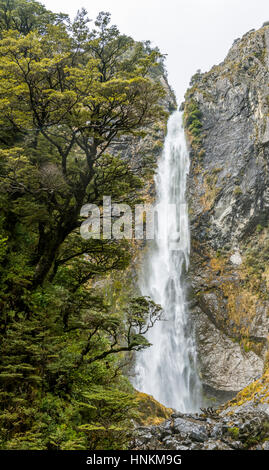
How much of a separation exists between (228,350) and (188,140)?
18.2 m

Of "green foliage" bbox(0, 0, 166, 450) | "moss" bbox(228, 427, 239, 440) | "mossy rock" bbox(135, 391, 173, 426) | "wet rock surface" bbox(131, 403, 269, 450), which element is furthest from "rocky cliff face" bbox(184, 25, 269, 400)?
"green foliage" bbox(0, 0, 166, 450)

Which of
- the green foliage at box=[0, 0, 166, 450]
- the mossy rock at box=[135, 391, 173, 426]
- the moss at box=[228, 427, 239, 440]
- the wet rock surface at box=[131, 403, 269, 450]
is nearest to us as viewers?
the green foliage at box=[0, 0, 166, 450]

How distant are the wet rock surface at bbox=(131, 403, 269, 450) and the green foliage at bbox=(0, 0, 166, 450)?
2.91 ft

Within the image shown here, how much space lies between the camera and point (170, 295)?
2162 centimetres

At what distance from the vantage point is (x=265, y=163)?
21109 mm

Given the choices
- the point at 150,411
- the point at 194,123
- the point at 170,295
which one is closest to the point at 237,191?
the point at 170,295

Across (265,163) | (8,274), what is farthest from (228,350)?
(8,274)

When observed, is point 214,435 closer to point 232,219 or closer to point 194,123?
point 232,219

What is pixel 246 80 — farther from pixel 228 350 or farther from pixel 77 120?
pixel 77 120

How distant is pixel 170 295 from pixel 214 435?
15.2 meters

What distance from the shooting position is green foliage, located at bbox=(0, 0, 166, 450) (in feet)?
16.3

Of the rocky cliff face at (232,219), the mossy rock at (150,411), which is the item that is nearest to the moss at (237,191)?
the rocky cliff face at (232,219)

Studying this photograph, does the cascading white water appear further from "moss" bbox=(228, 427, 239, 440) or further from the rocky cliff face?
"moss" bbox=(228, 427, 239, 440)

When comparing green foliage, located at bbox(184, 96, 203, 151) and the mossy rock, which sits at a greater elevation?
green foliage, located at bbox(184, 96, 203, 151)
